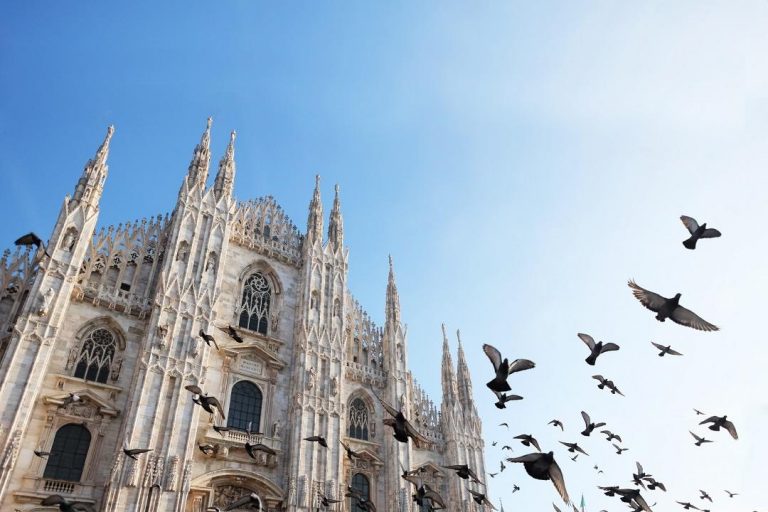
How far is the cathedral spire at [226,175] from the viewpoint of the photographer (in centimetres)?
3039

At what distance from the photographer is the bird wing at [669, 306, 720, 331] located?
10828mm

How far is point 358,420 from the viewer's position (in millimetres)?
30203

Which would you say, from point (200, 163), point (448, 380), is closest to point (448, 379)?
point (448, 380)

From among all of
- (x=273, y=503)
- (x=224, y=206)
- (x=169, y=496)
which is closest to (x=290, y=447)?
(x=273, y=503)

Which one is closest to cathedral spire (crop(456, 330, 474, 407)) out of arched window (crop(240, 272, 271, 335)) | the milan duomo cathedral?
the milan duomo cathedral

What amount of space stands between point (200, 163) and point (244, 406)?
13627mm

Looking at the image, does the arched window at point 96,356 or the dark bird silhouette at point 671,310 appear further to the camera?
the arched window at point 96,356

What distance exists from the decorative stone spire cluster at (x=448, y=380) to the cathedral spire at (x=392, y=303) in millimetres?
4596

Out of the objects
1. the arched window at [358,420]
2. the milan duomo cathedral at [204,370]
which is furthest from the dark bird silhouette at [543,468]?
the arched window at [358,420]

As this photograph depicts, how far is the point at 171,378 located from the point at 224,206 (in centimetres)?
1024

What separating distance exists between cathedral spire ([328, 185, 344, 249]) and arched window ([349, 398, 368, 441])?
395 inches

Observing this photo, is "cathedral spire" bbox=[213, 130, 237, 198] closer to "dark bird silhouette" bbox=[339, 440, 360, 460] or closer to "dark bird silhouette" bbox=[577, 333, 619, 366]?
"dark bird silhouette" bbox=[339, 440, 360, 460]

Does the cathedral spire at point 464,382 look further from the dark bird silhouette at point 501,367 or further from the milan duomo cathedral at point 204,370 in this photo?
the dark bird silhouette at point 501,367

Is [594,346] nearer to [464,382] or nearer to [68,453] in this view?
[68,453]
